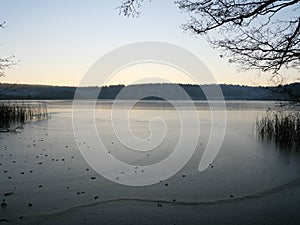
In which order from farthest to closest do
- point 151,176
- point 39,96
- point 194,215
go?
point 39,96, point 151,176, point 194,215

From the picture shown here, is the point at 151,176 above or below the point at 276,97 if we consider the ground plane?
below

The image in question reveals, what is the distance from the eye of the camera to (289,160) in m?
9.16

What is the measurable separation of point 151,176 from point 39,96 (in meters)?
99.8

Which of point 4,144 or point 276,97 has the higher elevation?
point 276,97

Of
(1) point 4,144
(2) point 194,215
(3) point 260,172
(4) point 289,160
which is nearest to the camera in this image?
(2) point 194,215

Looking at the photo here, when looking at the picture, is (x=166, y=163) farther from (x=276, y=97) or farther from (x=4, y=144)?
(x=4, y=144)

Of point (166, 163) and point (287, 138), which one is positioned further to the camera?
point (287, 138)

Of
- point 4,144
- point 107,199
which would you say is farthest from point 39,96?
point 107,199

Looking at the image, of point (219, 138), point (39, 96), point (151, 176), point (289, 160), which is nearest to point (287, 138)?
point (219, 138)

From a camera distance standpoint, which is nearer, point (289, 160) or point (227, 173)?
point (227, 173)

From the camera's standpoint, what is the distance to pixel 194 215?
4.64 m

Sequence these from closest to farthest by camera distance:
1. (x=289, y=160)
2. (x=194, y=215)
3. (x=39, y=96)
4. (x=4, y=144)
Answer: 1. (x=194, y=215)
2. (x=289, y=160)
3. (x=4, y=144)
4. (x=39, y=96)

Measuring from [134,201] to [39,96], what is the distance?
101 meters

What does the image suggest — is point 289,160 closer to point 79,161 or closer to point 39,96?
point 79,161
